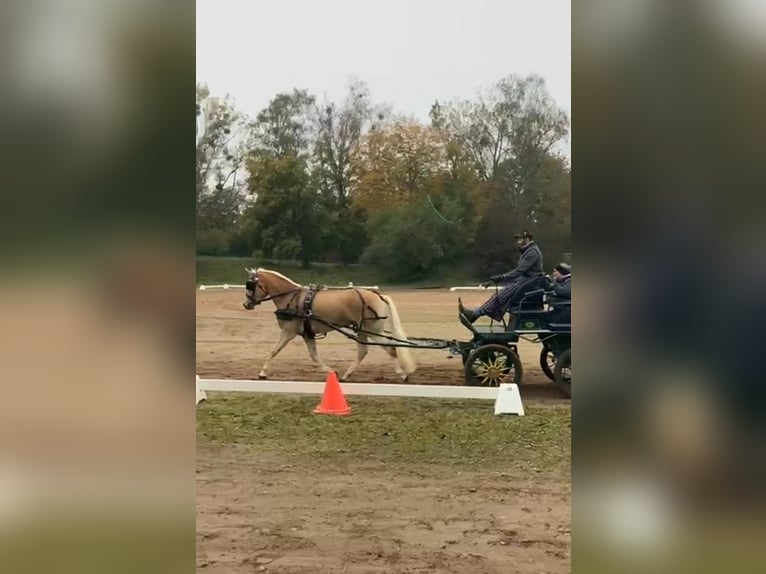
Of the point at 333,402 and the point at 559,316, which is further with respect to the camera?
the point at 559,316

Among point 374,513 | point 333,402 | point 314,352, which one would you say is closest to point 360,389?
point 333,402

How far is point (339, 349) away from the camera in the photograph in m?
5.78

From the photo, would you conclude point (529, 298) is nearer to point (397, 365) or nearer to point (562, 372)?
point (562, 372)

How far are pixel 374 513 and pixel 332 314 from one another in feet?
9.66

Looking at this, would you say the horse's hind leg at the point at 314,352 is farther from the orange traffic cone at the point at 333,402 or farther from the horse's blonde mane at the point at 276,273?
the orange traffic cone at the point at 333,402

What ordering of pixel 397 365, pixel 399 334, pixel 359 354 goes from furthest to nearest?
pixel 359 354, pixel 397 365, pixel 399 334

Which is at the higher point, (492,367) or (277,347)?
(277,347)

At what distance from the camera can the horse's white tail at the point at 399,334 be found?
208 inches
